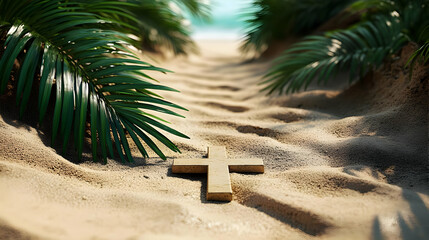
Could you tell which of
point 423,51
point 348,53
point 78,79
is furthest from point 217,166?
point 348,53

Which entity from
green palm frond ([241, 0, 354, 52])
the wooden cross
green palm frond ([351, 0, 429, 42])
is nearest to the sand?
the wooden cross

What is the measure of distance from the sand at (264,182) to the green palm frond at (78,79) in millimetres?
116

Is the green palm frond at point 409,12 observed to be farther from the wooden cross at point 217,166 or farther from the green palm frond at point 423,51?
the wooden cross at point 217,166

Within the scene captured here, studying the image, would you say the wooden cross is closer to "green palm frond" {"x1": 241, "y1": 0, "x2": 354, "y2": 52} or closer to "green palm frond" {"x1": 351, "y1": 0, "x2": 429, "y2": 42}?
"green palm frond" {"x1": 351, "y1": 0, "x2": 429, "y2": 42}

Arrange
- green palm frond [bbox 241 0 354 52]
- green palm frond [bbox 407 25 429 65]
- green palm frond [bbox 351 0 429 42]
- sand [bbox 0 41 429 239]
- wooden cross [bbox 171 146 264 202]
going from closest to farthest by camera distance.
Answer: sand [bbox 0 41 429 239]
wooden cross [bbox 171 146 264 202]
green palm frond [bbox 407 25 429 65]
green palm frond [bbox 351 0 429 42]
green palm frond [bbox 241 0 354 52]

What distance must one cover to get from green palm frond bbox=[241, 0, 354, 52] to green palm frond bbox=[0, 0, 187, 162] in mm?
2292

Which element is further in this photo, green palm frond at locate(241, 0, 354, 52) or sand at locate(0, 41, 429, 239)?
green palm frond at locate(241, 0, 354, 52)

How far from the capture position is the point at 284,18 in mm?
3680

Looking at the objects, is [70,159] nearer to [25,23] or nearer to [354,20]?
[25,23]

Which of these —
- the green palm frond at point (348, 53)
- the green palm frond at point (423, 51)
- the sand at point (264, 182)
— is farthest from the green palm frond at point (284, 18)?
the green palm frond at point (423, 51)

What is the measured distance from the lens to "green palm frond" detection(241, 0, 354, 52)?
3.48 metres

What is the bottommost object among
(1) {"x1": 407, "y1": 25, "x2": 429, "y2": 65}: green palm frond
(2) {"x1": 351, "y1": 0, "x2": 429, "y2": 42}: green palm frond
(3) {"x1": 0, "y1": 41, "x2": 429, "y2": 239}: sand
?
(3) {"x1": 0, "y1": 41, "x2": 429, "y2": 239}: sand

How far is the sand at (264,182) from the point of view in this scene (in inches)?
42.6

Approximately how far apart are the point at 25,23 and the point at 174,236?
1.16 metres
